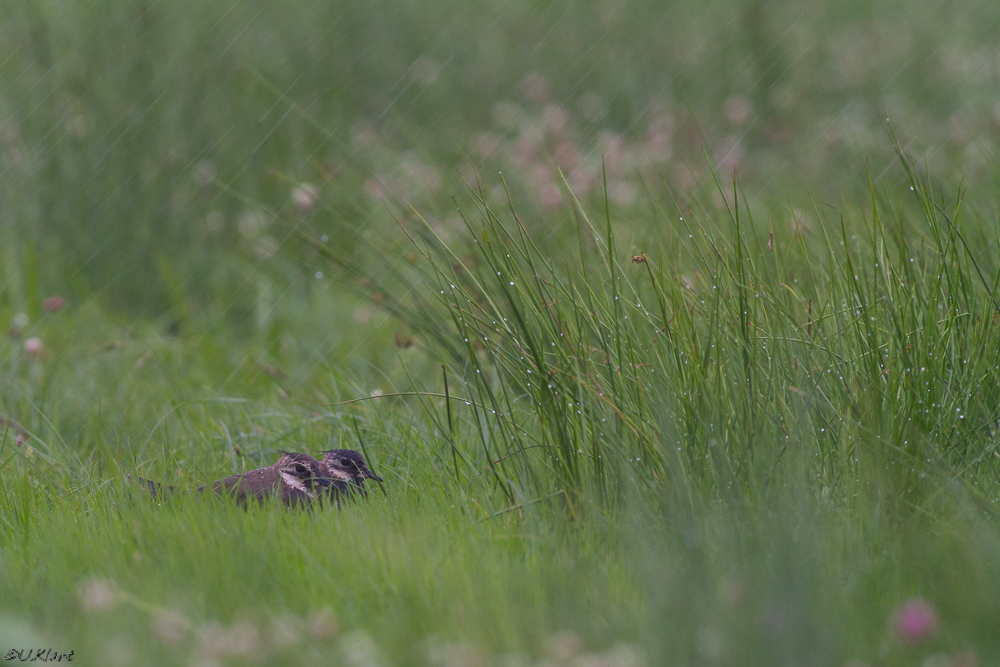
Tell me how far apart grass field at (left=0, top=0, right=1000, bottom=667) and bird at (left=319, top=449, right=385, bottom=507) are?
5 cm

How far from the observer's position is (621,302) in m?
2.45

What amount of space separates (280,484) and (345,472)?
0.19 m

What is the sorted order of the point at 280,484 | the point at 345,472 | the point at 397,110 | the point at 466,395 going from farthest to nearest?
the point at 397,110, the point at 466,395, the point at 345,472, the point at 280,484

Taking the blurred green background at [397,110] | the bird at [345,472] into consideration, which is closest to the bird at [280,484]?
the bird at [345,472]

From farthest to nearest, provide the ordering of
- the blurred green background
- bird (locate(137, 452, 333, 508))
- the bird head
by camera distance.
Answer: the blurred green background
the bird head
bird (locate(137, 452, 333, 508))

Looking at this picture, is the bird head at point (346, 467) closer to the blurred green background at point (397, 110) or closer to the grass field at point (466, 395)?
the grass field at point (466, 395)

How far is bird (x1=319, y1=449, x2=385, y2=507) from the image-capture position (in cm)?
251

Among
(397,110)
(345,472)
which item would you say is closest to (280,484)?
(345,472)

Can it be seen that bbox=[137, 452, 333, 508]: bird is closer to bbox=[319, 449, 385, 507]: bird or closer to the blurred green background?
bbox=[319, 449, 385, 507]: bird

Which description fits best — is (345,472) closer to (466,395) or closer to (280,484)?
(280,484)

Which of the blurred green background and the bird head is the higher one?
the blurred green background

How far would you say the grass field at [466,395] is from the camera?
69.2 inches

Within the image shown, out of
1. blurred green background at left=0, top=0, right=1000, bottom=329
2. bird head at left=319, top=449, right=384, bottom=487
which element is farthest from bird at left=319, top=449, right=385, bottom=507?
blurred green background at left=0, top=0, right=1000, bottom=329

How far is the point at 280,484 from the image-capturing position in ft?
8.03
